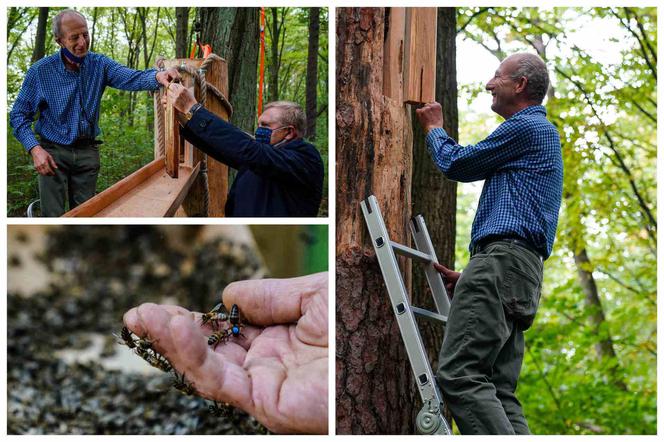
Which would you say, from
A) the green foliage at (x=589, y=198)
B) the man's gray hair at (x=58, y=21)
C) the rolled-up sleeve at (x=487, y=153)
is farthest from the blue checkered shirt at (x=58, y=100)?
the green foliage at (x=589, y=198)

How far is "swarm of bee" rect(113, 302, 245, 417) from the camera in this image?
3832 millimetres

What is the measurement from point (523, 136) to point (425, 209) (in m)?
1.89

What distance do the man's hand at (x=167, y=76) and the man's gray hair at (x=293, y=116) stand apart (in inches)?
20.0

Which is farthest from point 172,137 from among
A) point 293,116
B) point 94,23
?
point 94,23

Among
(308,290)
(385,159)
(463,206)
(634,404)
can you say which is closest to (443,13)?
(385,159)

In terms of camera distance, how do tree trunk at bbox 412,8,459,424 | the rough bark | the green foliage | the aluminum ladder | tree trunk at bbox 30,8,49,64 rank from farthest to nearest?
the green foliage
tree trunk at bbox 412,8,459,424
the rough bark
tree trunk at bbox 30,8,49,64
the aluminum ladder

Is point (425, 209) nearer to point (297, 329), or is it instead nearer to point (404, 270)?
point (404, 270)

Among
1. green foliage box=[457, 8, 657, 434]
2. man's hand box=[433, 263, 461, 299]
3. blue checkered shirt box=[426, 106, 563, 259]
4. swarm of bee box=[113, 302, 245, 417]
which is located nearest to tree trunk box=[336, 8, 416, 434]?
man's hand box=[433, 263, 461, 299]

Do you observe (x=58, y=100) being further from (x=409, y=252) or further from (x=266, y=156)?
(x=409, y=252)

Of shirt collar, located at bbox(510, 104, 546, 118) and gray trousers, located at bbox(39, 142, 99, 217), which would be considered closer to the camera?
shirt collar, located at bbox(510, 104, 546, 118)

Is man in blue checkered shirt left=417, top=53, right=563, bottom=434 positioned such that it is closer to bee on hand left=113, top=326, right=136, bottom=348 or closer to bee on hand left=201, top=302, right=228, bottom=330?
bee on hand left=201, top=302, right=228, bottom=330

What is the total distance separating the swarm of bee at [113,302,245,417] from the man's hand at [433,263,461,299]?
1027 millimetres

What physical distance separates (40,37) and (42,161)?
90cm

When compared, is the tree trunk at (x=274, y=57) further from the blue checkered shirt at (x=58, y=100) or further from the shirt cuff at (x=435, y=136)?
the shirt cuff at (x=435, y=136)
